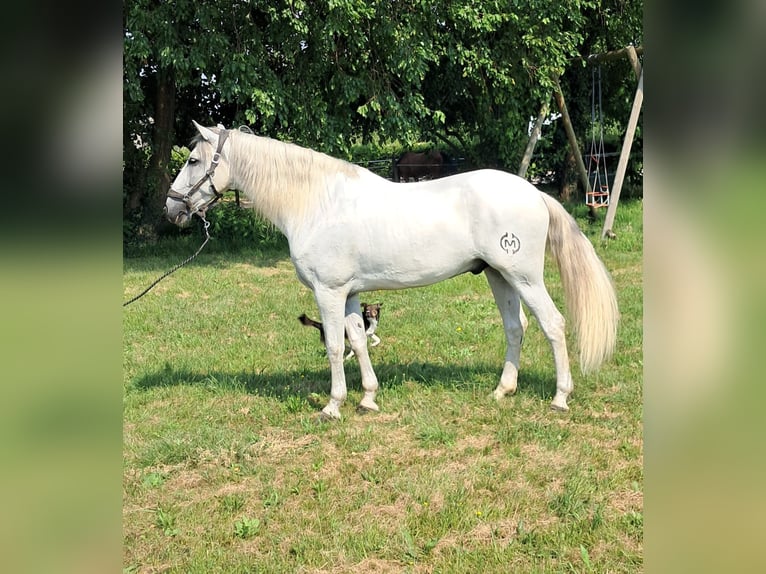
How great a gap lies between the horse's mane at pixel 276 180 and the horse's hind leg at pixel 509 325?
61.4 inches

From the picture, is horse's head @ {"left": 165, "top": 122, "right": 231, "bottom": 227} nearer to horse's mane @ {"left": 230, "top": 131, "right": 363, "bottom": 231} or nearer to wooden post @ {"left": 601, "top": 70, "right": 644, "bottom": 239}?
horse's mane @ {"left": 230, "top": 131, "right": 363, "bottom": 231}

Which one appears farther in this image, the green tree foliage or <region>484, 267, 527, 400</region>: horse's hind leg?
the green tree foliage

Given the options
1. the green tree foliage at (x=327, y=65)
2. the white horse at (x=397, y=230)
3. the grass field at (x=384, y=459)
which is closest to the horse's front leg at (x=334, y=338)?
the white horse at (x=397, y=230)

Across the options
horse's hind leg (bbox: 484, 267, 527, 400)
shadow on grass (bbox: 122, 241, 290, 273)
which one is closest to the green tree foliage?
shadow on grass (bbox: 122, 241, 290, 273)

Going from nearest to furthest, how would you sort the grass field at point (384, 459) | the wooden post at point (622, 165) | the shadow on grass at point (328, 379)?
the grass field at point (384, 459)
the shadow on grass at point (328, 379)
the wooden post at point (622, 165)

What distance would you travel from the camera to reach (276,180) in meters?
4.48

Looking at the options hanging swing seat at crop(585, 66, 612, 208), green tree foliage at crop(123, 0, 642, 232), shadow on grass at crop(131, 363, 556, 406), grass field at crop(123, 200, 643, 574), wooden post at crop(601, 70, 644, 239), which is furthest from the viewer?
hanging swing seat at crop(585, 66, 612, 208)

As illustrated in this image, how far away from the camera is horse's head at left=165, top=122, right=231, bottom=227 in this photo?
4.45 meters

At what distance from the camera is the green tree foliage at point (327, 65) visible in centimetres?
1017

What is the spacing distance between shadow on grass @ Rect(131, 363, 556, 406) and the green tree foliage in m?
5.95

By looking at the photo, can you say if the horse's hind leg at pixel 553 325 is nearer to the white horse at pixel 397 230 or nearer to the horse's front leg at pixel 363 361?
the white horse at pixel 397 230

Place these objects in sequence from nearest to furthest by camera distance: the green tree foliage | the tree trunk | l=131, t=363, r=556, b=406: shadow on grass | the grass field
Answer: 1. the grass field
2. l=131, t=363, r=556, b=406: shadow on grass
3. the green tree foliage
4. the tree trunk

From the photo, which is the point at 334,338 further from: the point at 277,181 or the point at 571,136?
the point at 571,136
